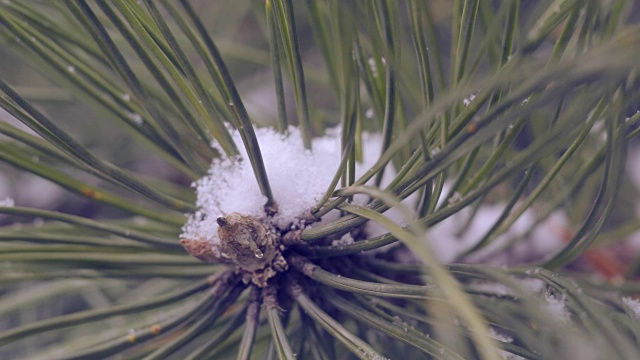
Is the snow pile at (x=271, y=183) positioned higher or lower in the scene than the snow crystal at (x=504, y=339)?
higher

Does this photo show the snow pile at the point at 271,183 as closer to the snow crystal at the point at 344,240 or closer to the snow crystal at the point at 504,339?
the snow crystal at the point at 344,240

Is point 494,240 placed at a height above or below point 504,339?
above

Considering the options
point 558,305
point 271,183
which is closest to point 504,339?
point 558,305

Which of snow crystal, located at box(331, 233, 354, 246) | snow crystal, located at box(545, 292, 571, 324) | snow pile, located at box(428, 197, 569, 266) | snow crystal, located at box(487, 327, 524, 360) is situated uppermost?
snow pile, located at box(428, 197, 569, 266)

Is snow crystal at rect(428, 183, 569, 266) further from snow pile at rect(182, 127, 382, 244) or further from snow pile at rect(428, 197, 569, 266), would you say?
snow pile at rect(182, 127, 382, 244)

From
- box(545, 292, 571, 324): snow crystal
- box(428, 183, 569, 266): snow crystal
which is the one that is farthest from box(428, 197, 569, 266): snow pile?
box(545, 292, 571, 324): snow crystal

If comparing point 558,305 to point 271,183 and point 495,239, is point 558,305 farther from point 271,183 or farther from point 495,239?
point 271,183

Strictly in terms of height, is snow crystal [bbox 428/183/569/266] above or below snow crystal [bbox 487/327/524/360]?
above

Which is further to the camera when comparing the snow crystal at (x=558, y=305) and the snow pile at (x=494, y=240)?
the snow pile at (x=494, y=240)

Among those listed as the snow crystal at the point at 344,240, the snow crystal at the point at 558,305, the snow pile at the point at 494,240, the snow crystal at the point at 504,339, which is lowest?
the snow crystal at the point at 504,339

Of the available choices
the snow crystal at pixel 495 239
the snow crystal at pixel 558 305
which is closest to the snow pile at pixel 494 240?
the snow crystal at pixel 495 239
